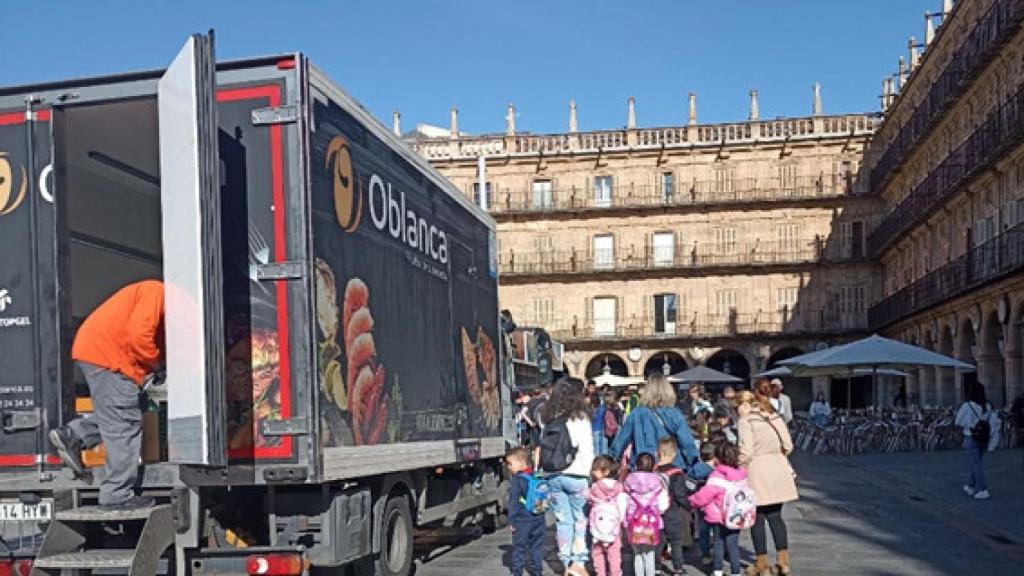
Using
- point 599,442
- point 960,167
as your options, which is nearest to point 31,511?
point 599,442

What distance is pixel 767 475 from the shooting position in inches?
325

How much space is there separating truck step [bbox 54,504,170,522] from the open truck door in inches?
17.3

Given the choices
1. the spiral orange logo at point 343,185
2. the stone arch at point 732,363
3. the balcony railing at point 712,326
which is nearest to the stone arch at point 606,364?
the balcony railing at point 712,326

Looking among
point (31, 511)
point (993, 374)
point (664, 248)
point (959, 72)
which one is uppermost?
point (959, 72)

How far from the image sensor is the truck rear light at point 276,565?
6.05 metres

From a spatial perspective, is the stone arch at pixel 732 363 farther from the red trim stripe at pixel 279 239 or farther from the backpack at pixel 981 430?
the red trim stripe at pixel 279 239

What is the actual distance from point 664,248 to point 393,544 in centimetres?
4195

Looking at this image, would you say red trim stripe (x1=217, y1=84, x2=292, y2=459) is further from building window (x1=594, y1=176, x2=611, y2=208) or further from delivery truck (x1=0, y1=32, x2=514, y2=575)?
building window (x1=594, y1=176, x2=611, y2=208)

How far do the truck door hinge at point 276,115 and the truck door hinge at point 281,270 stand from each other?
759 mm

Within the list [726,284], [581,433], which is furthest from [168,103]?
[726,284]

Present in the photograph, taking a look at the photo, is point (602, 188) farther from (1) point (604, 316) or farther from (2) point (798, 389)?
(2) point (798, 389)

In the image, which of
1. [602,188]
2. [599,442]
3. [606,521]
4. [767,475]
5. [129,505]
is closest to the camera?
[129,505]

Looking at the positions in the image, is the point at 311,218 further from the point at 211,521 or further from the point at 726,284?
the point at 726,284

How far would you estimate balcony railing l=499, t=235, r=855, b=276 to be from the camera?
4738 cm
